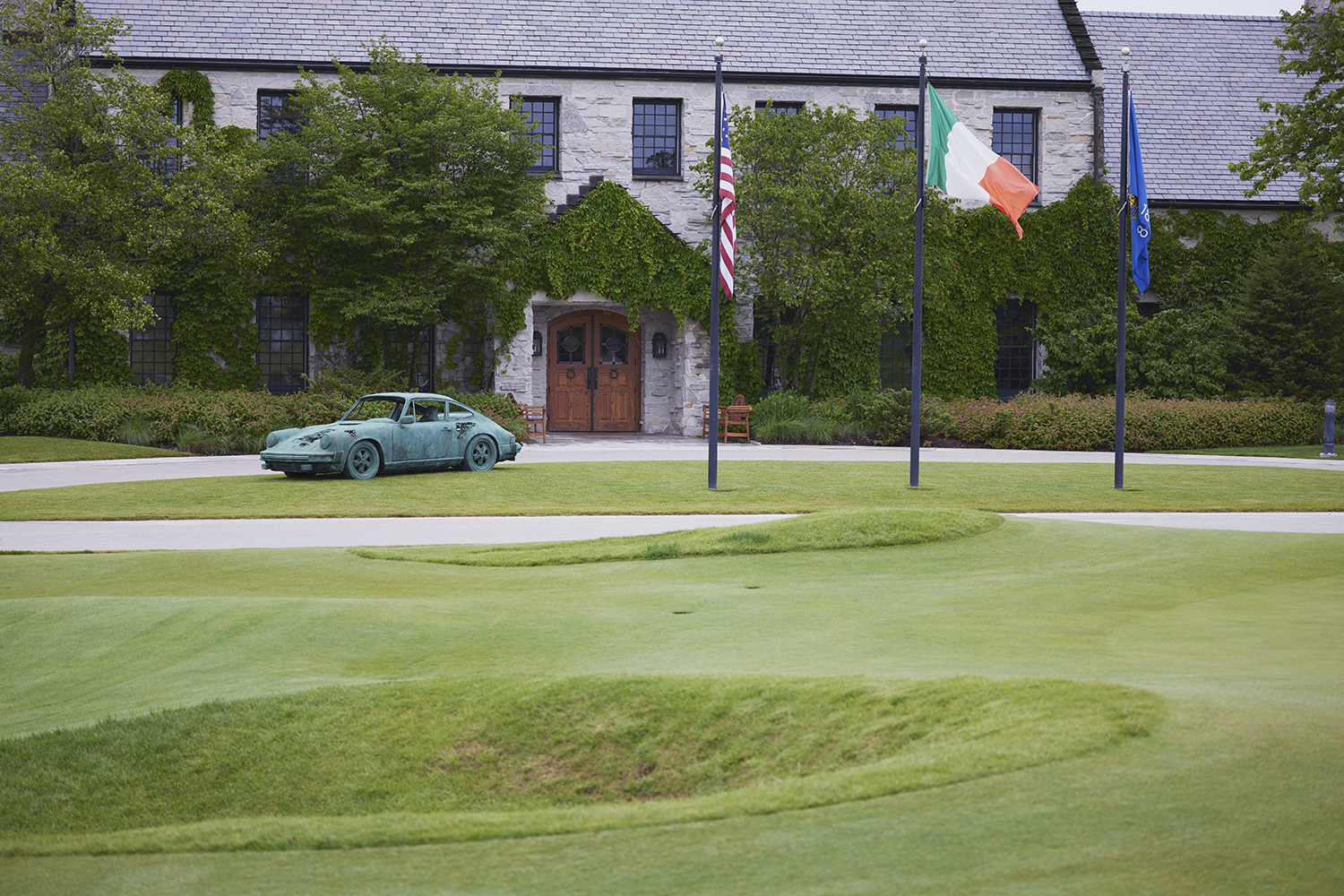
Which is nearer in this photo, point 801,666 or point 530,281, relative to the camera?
point 801,666

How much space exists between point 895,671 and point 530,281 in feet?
77.2

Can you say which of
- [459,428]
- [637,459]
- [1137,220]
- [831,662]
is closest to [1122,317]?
[1137,220]

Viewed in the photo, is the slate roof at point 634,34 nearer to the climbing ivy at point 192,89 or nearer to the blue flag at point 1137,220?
the climbing ivy at point 192,89

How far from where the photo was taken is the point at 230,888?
3.46 metres

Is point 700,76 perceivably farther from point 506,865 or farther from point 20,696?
point 506,865

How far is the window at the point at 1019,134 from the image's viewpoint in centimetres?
3256

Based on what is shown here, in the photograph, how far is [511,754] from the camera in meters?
5.20

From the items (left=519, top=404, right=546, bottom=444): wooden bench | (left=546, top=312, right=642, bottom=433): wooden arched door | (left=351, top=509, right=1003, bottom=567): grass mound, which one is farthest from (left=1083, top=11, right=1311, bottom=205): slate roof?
(left=351, top=509, right=1003, bottom=567): grass mound

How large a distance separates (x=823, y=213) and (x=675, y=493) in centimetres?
1297

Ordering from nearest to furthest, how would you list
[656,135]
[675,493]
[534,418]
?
[675,493], [534,418], [656,135]

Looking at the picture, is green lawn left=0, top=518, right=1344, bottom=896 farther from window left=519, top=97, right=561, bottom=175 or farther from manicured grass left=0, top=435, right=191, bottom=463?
window left=519, top=97, right=561, bottom=175

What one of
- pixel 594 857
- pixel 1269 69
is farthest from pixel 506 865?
pixel 1269 69

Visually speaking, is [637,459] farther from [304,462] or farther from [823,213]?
[823,213]

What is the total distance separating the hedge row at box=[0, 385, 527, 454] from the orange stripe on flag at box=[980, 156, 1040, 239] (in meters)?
13.7
